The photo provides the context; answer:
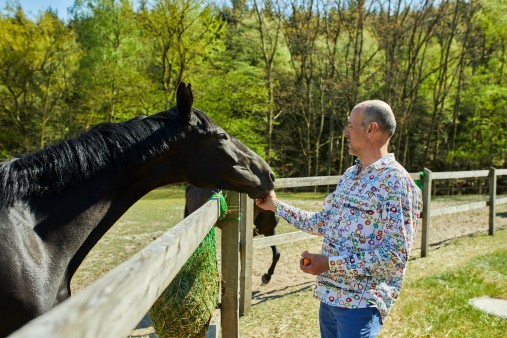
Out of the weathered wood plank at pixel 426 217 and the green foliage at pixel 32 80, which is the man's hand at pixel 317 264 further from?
the green foliage at pixel 32 80

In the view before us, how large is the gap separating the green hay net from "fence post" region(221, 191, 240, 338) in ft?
1.99

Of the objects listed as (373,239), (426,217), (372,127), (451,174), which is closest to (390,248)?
(373,239)

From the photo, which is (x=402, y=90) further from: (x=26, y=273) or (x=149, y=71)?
(x=26, y=273)

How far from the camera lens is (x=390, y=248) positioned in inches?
78.2

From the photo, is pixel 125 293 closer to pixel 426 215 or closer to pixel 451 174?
pixel 426 215

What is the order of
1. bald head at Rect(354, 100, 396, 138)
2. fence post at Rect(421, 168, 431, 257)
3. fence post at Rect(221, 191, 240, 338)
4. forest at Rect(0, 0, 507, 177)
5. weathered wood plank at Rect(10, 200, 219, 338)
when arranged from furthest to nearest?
1. forest at Rect(0, 0, 507, 177)
2. fence post at Rect(421, 168, 431, 257)
3. fence post at Rect(221, 191, 240, 338)
4. bald head at Rect(354, 100, 396, 138)
5. weathered wood plank at Rect(10, 200, 219, 338)

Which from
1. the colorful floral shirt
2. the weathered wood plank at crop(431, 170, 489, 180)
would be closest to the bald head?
the colorful floral shirt

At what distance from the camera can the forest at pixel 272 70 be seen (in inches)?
941

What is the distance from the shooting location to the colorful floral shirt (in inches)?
78.7

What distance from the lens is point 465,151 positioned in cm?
2512

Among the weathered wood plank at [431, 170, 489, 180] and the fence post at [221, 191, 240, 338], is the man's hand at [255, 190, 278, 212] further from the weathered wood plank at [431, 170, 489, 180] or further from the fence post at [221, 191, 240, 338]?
the weathered wood plank at [431, 170, 489, 180]

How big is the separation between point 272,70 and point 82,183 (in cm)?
2386

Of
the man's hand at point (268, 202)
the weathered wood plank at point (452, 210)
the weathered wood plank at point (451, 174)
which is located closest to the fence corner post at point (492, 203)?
the weathered wood plank at point (451, 174)

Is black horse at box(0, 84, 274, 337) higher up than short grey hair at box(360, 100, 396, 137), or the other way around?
short grey hair at box(360, 100, 396, 137)
